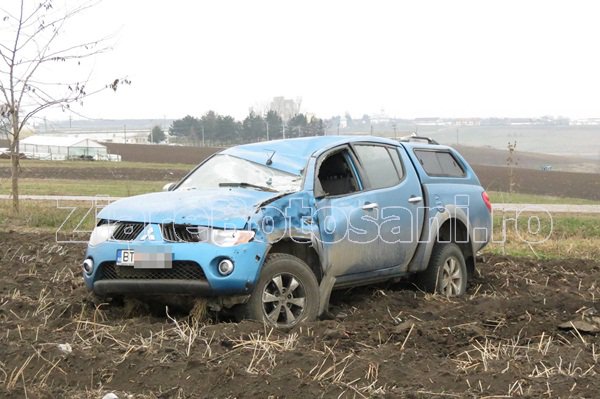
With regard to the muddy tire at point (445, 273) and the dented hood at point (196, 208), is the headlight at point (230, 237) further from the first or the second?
the muddy tire at point (445, 273)

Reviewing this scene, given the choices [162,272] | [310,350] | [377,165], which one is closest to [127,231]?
[162,272]

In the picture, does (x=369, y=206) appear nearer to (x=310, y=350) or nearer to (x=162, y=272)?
(x=162, y=272)

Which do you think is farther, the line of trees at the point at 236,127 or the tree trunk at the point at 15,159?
the line of trees at the point at 236,127

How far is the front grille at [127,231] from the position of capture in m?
6.41

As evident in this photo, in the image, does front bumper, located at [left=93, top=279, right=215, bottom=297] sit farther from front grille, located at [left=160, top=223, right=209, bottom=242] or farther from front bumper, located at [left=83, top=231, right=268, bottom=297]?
front grille, located at [left=160, top=223, right=209, bottom=242]

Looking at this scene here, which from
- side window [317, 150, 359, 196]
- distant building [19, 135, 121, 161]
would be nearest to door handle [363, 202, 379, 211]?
side window [317, 150, 359, 196]

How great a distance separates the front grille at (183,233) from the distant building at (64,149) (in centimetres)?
5902

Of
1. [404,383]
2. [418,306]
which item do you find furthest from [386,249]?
[404,383]

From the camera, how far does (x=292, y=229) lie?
6.56 meters

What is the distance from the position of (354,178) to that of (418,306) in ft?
4.59

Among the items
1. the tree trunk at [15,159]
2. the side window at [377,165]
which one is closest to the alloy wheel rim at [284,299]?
the side window at [377,165]

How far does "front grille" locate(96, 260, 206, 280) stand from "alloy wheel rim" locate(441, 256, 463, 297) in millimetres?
3259

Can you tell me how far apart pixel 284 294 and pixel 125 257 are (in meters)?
1.32

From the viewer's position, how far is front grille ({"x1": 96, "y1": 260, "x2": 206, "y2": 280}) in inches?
242
